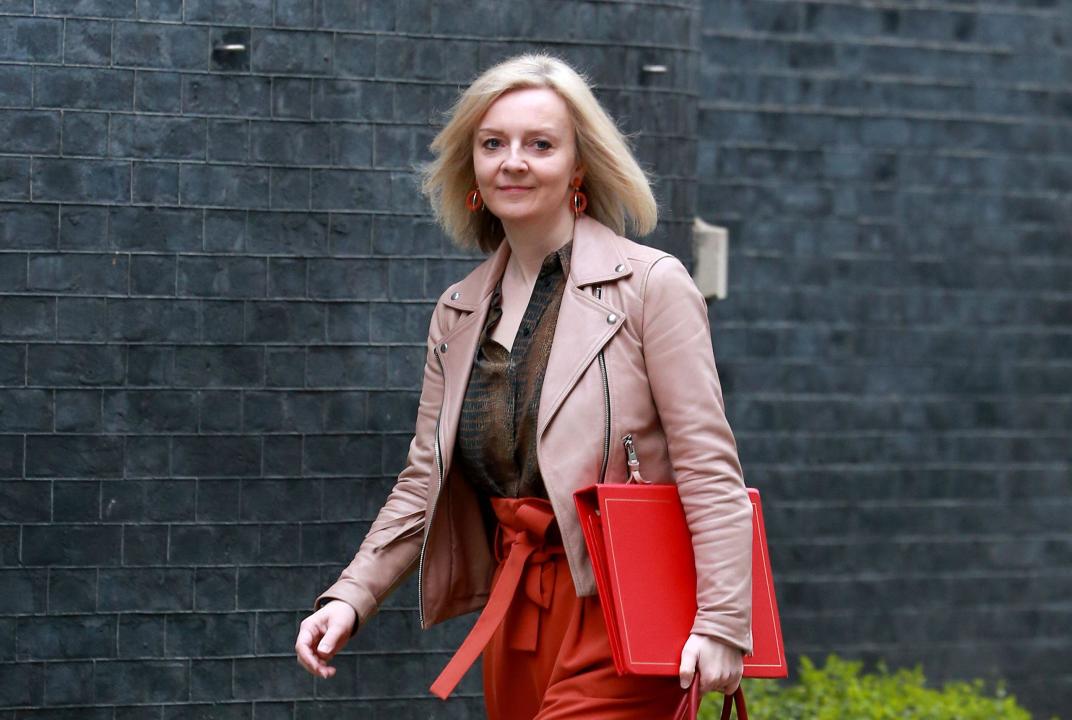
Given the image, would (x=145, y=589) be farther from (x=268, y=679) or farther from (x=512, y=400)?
(x=512, y=400)

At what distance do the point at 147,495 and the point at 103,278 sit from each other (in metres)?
0.75

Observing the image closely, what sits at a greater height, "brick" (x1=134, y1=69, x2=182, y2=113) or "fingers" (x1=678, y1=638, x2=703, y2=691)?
"brick" (x1=134, y1=69, x2=182, y2=113)

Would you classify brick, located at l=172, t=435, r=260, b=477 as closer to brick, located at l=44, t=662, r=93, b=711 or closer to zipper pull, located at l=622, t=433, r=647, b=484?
brick, located at l=44, t=662, r=93, b=711

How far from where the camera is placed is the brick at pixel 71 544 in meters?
5.50

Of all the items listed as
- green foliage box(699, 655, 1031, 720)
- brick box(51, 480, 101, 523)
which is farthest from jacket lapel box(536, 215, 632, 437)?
green foliage box(699, 655, 1031, 720)

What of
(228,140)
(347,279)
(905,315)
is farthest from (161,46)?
(905,315)

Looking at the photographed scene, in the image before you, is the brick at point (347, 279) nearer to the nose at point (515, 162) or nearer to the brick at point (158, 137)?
the brick at point (158, 137)

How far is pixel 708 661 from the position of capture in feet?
11.2

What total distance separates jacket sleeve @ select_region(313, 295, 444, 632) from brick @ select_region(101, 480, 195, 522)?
1.73 metres

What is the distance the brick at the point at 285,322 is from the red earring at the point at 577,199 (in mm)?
1990

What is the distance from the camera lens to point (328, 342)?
5.74m

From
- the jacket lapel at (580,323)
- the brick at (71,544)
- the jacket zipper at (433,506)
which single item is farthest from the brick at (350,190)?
the jacket lapel at (580,323)

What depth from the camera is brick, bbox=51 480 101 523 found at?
18.1 ft

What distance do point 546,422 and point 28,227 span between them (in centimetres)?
261
